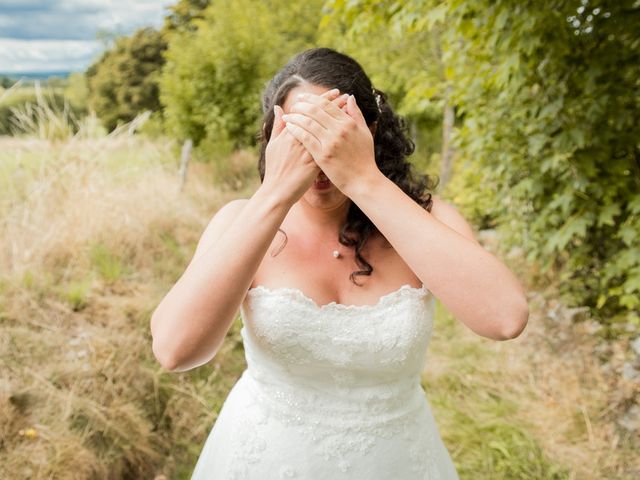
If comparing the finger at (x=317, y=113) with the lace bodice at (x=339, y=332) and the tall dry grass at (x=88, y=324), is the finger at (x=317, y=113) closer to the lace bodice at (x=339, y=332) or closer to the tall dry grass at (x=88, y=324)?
the lace bodice at (x=339, y=332)

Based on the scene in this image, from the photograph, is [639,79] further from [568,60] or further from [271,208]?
[271,208]

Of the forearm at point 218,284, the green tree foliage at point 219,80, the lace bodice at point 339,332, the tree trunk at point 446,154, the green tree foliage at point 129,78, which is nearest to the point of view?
the forearm at point 218,284

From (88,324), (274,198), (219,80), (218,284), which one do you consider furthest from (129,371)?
(219,80)

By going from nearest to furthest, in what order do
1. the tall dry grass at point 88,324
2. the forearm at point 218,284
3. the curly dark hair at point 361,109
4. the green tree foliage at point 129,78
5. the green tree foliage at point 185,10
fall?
the forearm at point 218,284 → the curly dark hair at point 361,109 → the tall dry grass at point 88,324 → the green tree foliage at point 185,10 → the green tree foliage at point 129,78

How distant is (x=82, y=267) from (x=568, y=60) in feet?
13.1

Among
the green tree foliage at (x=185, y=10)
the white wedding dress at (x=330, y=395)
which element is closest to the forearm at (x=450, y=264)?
the white wedding dress at (x=330, y=395)

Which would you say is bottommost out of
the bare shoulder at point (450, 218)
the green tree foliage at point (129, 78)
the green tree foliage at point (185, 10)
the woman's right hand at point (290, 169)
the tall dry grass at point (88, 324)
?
the green tree foliage at point (129, 78)

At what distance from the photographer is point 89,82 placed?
98.3 ft

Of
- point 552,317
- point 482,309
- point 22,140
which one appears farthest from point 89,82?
point 482,309

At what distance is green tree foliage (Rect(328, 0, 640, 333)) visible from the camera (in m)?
2.99

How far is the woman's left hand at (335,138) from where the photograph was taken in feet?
4.36

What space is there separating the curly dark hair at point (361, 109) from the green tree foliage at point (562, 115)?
3.71 ft

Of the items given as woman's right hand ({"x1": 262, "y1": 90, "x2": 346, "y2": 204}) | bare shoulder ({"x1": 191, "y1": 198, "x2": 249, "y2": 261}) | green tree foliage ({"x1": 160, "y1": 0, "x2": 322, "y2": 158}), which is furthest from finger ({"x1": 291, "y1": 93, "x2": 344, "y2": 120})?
green tree foliage ({"x1": 160, "y1": 0, "x2": 322, "y2": 158})

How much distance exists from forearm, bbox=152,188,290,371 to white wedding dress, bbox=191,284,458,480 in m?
0.21
